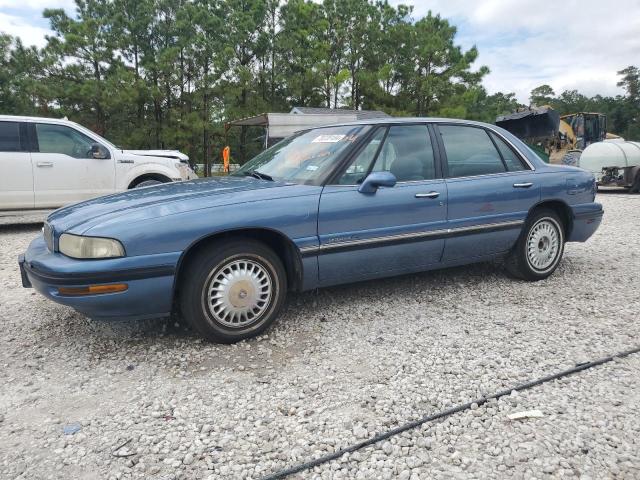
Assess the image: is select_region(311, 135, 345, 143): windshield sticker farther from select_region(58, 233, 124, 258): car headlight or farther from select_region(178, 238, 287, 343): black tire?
select_region(58, 233, 124, 258): car headlight

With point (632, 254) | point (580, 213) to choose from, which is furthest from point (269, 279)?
point (632, 254)

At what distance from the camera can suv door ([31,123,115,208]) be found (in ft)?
22.8

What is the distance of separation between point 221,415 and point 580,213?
3.72 meters

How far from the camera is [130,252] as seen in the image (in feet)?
8.68

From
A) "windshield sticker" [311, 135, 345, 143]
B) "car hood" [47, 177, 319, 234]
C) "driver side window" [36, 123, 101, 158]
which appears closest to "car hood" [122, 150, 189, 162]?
"driver side window" [36, 123, 101, 158]

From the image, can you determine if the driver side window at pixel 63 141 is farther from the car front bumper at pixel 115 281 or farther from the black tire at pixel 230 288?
the black tire at pixel 230 288

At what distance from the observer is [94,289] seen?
261cm

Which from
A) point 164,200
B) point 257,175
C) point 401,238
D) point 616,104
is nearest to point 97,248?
point 164,200

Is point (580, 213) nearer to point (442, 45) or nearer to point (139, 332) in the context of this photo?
point (139, 332)

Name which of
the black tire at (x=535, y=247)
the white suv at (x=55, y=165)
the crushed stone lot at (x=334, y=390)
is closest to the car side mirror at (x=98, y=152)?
the white suv at (x=55, y=165)

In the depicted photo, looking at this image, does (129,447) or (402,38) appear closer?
(129,447)

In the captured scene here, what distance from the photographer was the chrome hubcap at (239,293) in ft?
9.61

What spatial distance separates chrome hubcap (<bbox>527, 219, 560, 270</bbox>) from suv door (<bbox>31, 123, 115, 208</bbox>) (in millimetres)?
6019

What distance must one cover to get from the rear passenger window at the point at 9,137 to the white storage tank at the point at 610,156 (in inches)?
548
